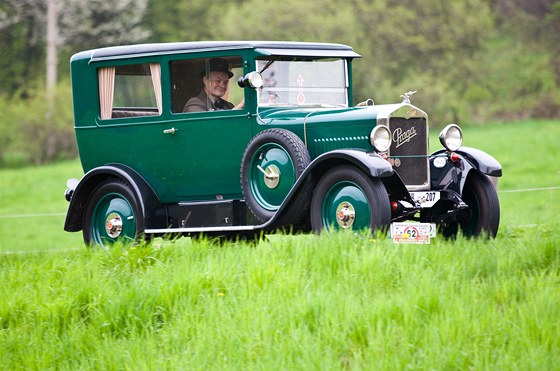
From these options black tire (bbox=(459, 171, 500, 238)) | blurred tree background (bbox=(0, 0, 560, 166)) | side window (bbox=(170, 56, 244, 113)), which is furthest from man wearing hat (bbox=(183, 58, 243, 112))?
blurred tree background (bbox=(0, 0, 560, 166))

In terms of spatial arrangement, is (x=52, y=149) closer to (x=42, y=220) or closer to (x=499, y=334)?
(x=42, y=220)

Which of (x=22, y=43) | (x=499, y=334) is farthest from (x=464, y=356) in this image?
(x=22, y=43)

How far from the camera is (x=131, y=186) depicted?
941 centimetres

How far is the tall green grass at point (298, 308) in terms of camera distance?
5.41 m

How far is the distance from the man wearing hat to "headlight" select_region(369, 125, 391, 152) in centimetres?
168

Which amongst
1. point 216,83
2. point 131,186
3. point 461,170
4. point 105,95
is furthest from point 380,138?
point 105,95

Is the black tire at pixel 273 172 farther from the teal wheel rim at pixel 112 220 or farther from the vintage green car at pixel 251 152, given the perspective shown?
the teal wheel rim at pixel 112 220

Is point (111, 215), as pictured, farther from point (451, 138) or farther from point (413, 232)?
point (413, 232)

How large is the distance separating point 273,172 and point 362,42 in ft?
78.0

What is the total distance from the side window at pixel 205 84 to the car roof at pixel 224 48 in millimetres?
152

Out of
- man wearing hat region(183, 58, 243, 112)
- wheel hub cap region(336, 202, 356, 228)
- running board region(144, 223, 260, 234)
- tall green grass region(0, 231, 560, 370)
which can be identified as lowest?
tall green grass region(0, 231, 560, 370)

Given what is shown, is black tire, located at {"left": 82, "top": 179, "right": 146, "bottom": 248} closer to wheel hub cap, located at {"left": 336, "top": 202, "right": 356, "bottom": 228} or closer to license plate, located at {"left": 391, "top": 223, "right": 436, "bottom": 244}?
wheel hub cap, located at {"left": 336, "top": 202, "right": 356, "bottom": 228}

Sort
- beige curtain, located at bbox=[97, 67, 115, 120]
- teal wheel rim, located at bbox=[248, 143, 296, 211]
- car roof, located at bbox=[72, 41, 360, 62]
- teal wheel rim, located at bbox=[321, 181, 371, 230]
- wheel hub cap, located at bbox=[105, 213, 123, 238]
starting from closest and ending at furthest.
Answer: teal wheel rim, located at bbox=[321, 181, 371, 230] → teal wheel rim, located at bbox=[248, 143, 296, 211] → car roof, located at bbox=[72, 41, 360, 62] → wheel hub cap, located at bbox=[105, 213, 123, 238] → beige curtain, located at bbox=[97, 67, 115, 120]

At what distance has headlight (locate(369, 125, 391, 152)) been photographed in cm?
817
